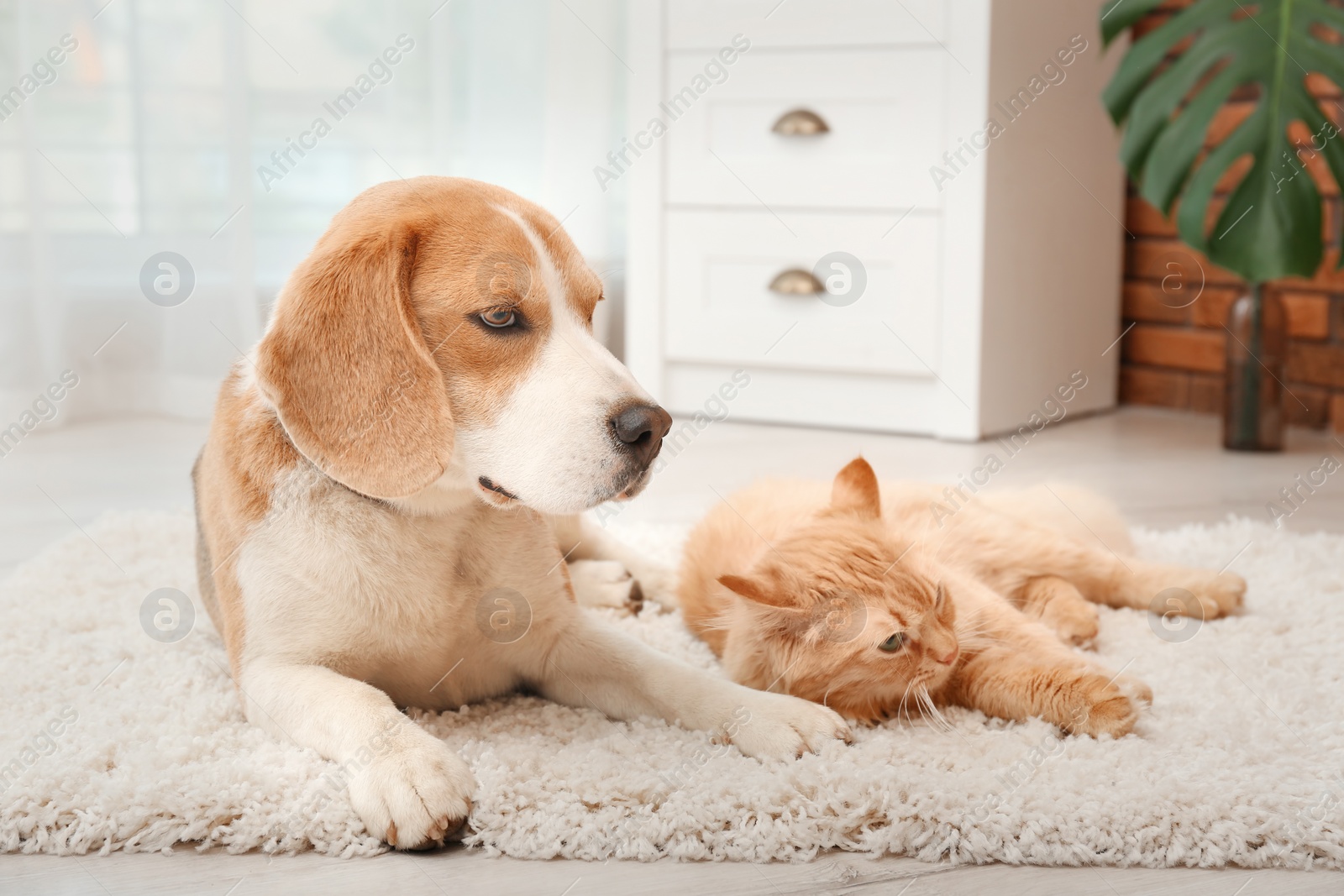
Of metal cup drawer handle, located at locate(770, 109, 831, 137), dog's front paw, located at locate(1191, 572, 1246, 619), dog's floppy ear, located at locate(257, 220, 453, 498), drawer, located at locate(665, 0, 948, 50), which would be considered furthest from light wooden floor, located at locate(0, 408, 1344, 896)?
drawer, located at locate(665, 0, 948, 50)

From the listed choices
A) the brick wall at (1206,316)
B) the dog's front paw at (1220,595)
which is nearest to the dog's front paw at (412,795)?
the dog's front paw at (1220,595)

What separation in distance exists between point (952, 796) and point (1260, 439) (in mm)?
2377

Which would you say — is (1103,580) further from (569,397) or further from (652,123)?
(652,123)

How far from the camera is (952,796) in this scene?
1179mm

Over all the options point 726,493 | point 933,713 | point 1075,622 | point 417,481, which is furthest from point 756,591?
point 726,493

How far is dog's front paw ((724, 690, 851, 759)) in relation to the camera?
50.6 inches

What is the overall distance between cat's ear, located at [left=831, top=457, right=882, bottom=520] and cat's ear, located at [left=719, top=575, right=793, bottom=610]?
217mm

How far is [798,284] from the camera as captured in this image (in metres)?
3.41

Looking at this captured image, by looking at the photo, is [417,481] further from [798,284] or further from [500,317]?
[798,284]

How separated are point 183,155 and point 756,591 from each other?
2.47 meters

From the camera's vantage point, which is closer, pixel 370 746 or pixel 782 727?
pixel 370 746

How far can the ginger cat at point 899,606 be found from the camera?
136 centimetres

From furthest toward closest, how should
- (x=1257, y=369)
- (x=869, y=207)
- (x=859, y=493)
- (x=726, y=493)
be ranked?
(x=869, y=207), (x=1257, y=369), (x=726, y=493), (x=859, y=493)

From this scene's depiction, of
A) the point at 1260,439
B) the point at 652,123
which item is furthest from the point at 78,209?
the point at 1260,439
